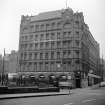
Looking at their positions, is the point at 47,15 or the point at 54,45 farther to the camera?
the point at 47,15

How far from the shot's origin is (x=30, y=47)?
6919cm

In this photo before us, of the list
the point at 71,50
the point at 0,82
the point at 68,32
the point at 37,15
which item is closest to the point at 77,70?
the point at 71,50

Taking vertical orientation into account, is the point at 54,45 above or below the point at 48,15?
below

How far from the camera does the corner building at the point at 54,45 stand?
204 feet

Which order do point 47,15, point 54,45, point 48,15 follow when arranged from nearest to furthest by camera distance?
point 54,45 < point 48,15 < point 47,15

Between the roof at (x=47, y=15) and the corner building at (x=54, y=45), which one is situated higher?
the roof at (x=47, y=15)

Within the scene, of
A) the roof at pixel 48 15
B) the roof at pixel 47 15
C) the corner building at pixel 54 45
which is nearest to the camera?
the corner building at pixel 54 45

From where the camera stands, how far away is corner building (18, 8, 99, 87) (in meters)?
62.1

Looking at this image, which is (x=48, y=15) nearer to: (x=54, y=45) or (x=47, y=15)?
(x=47, y=15)

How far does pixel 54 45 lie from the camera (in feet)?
213

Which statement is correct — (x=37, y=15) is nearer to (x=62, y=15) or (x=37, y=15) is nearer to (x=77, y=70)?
(x=62, y=15)

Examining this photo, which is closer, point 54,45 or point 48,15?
point 54,45

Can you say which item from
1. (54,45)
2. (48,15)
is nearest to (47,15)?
(48,15)

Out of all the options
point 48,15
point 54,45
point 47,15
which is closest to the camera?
point 54,45
